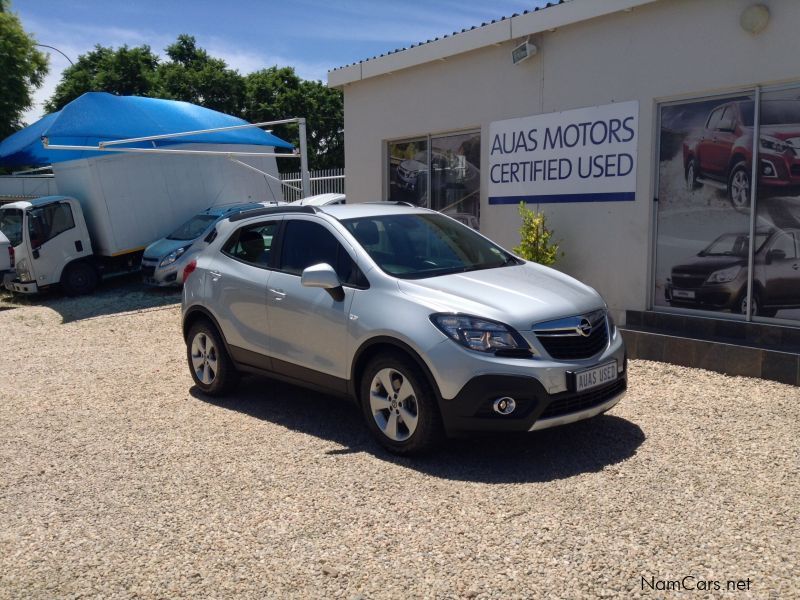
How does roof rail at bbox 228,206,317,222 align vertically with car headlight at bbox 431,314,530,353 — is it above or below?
above

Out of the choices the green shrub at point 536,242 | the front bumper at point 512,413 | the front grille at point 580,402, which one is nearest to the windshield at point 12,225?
the green shrub at point 536,242

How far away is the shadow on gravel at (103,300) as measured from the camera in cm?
1365

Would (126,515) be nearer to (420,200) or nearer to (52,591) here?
(52,591)

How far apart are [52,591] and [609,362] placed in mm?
3580

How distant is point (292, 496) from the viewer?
460 centimetres

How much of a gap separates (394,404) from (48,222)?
40.4 ft

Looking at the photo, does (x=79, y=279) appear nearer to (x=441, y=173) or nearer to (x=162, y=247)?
(x=162, y=247)

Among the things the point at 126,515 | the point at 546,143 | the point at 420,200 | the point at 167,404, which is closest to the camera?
the point at 126,515

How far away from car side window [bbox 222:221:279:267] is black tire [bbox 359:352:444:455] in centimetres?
166

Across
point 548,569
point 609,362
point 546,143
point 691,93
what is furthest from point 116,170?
point 548,569

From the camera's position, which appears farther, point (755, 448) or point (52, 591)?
point (755, 448)

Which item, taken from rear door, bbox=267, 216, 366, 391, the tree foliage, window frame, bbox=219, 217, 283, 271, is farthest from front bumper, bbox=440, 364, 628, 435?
the tree foliage

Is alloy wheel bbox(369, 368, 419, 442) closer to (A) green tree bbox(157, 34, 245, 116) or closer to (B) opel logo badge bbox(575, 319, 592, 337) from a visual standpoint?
(B) opel logo badge bbox(575, 319, 592, 337)

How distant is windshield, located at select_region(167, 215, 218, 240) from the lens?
1560cm
